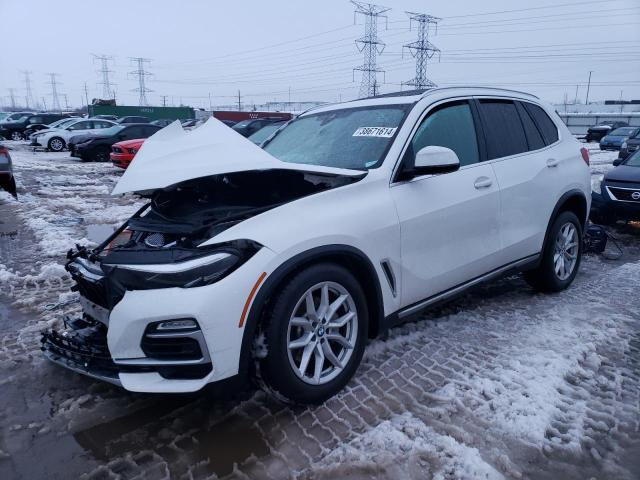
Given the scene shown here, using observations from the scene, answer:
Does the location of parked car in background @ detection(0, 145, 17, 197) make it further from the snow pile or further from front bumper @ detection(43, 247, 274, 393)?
the snow pile

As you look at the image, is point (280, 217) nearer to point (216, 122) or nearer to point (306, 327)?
point (306, 327)

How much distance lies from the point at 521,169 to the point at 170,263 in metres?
3.07

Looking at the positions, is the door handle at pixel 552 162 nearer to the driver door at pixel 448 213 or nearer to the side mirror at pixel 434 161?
the driver door at pixel 448 213

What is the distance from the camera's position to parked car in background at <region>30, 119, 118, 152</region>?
22688 mm

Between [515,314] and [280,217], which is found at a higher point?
[280,217]

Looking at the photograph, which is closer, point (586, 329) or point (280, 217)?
point (280, 217)

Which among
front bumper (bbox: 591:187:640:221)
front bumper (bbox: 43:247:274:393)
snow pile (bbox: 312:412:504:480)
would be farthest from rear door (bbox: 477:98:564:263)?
front bumper (bbox: 591:187:640:221)

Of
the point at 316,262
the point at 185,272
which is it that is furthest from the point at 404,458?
the point at 185,272

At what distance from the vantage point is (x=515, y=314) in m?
A: 4.27

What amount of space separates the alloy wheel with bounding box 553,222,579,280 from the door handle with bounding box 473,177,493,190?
1.30 metres

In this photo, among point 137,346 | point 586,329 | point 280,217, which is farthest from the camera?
point 586,329

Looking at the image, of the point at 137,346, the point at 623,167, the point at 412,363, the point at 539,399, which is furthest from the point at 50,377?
the point at 623,167

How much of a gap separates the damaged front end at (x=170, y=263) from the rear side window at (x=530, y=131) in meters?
2.25

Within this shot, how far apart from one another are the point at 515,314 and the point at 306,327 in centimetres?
238
